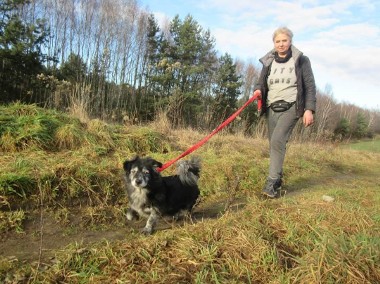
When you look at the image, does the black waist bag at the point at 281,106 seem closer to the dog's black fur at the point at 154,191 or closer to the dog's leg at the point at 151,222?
the dog's black fur at the point at 154,191

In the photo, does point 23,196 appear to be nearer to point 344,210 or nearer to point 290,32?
point 344,210

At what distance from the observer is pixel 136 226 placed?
3.66m

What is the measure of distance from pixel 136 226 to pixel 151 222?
249mm

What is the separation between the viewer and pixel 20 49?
50.3ft

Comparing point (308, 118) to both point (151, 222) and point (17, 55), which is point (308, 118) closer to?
point (151, 222)

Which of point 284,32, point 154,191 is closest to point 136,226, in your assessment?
point 154,191

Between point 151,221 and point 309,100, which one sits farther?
point 309,100

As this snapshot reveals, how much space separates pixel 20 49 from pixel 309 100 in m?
15.1

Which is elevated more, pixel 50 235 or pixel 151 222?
pixel 151 222

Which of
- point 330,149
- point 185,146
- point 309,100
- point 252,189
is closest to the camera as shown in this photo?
point 309,100

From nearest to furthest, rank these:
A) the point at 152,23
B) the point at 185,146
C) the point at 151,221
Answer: the point at 151,221, the point at 185,146, the point at 152,23

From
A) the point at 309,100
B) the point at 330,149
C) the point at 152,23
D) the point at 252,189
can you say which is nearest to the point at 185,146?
the point at 252,189

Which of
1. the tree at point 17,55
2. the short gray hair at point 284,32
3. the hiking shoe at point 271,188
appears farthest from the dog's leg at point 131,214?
the tree at point 17,55

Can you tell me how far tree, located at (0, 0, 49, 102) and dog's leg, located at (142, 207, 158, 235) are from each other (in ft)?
45.2
